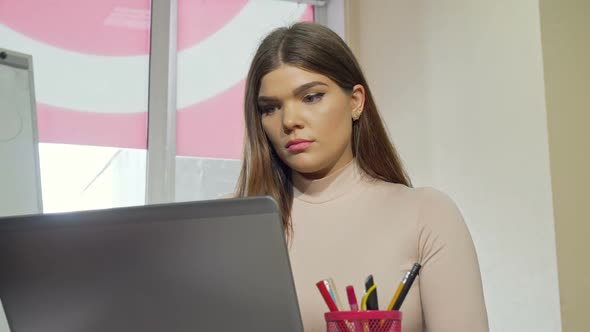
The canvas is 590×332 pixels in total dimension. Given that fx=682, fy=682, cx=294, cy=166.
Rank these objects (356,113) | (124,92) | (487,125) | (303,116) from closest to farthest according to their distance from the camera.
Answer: (303,116) < (356,113) < (487,125) < (124,92)

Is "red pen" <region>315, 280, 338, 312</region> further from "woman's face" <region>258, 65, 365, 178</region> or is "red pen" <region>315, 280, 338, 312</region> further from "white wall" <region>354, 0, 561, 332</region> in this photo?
"white wall" <region>354, 0, 561, 332</region>

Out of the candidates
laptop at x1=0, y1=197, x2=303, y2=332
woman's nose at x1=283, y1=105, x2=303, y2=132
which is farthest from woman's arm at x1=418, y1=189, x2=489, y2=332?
laptop at x1=0, y1=197, x2=303, y2=332

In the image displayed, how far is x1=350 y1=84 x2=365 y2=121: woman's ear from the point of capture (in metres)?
1.20

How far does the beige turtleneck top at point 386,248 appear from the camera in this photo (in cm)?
99

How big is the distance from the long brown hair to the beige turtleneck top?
0.03 metres

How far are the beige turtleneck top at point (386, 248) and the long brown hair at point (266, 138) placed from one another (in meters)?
0.03

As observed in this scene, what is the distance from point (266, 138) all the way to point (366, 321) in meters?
0.57

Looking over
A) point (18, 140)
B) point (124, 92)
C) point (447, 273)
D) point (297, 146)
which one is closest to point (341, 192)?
point (297, 146)

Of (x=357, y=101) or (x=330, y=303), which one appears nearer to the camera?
(x=330, y=303)

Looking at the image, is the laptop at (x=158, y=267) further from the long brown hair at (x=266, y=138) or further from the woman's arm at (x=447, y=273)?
the long brown hair at (x=266, y=138)

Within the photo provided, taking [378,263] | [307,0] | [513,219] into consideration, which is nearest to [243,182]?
[378,263]

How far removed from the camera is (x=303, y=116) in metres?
1.10

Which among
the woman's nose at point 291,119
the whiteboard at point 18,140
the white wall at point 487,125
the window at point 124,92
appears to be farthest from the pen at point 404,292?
the window at point 124,92

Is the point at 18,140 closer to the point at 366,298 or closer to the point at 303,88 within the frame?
the point at 303,88
